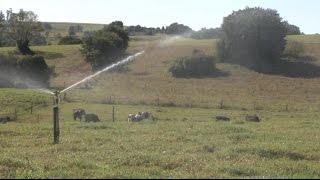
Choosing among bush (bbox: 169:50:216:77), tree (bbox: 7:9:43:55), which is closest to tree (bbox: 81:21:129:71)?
bush (bbox: 169:50:216:77)

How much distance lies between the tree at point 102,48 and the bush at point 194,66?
36.2 ft

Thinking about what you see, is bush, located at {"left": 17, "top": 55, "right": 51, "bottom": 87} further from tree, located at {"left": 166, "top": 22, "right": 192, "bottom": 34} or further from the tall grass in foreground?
tree, located at {"left": 166, "top": 22, "right": 192, "bottom": 34}

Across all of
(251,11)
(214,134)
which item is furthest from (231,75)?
(214,134)

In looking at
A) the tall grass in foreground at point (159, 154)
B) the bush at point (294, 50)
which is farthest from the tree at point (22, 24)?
the tall grass in foreground at point (159, 154)

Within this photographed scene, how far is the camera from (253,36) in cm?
10325

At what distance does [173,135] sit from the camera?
26594 millimetres

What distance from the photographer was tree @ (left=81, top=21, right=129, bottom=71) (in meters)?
98.4

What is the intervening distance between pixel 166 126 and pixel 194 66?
A: 215ft

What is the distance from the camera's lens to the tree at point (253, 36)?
103 meters

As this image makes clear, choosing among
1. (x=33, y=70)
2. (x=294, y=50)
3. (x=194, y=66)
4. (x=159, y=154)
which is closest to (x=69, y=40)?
(x=194, y=66)

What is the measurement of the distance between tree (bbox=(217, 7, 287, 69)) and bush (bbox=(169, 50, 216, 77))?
743 cm

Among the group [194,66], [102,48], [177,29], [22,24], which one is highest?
[22,24]

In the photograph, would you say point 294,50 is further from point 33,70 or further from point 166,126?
point 166,126

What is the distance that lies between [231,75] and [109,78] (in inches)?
829
